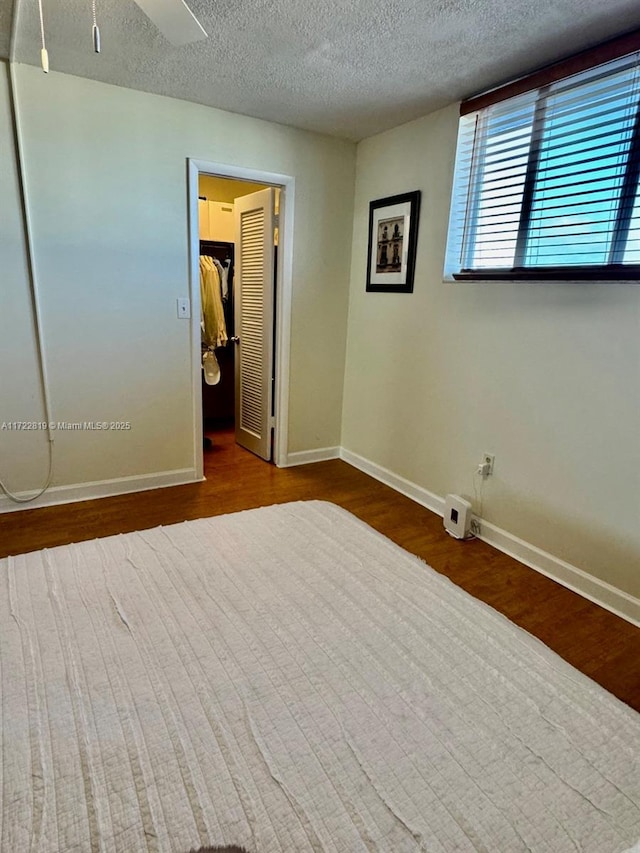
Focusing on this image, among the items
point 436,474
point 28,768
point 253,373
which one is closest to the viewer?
point 28,768

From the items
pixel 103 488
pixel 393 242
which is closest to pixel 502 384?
pixel 393 242

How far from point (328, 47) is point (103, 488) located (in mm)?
2622

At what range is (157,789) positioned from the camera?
887 millimetres

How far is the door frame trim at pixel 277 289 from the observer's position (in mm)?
2875

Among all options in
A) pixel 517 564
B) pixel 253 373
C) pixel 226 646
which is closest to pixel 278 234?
pixel 253 373

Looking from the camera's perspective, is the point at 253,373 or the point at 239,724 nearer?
the point at 239,724

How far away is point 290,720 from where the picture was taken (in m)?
1.04

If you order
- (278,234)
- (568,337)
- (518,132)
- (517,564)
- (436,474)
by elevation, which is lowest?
(517,564)

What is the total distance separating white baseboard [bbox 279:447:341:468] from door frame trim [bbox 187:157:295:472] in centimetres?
5

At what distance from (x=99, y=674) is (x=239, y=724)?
14.8 inches

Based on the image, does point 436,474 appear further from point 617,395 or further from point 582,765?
point 582,765

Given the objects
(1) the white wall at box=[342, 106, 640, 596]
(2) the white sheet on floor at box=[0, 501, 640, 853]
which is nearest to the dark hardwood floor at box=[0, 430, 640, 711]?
(1) the white wall at box=[342, 106, 640, 596]

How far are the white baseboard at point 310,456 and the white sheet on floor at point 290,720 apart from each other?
206 centimetres

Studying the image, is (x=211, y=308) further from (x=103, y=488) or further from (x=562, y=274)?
(x=562, y=274)
